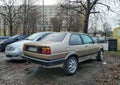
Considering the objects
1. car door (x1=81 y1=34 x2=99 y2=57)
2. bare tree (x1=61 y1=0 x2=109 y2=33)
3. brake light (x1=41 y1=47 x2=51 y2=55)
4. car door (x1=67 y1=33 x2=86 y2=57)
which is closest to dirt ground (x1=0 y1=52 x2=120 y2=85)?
car door (x1=67 y1=33 x2=86 y2=57)

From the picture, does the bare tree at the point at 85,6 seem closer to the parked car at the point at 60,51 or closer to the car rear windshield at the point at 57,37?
the parked car at the point at 60,51

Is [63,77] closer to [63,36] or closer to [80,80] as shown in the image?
[80,80]

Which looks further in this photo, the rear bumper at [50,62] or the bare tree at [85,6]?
the bare tree at [85,6]

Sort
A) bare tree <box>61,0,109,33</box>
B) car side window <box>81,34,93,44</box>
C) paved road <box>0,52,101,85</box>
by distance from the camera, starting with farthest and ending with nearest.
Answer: bare tree <box>61,0,109,33</box> < car side window <box>81,34,93,44</box> < paved road <box>0,52,101,85</box>

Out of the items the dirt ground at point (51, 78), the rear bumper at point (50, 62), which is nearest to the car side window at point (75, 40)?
the rear bumper at point (50, 62)

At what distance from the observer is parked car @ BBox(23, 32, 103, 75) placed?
505 centimetres

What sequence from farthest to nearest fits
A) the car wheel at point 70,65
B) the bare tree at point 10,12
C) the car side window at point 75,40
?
the bare tree at point 10,12, the car side window at point 75,40, the car wheel at point 70,65

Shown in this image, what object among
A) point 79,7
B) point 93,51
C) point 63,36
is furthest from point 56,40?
point 79,7

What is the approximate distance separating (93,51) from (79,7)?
10.3 metres

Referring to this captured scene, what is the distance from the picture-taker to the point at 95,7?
54.2 ft

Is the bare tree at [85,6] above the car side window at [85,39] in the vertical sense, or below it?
above

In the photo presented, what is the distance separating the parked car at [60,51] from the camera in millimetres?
5047

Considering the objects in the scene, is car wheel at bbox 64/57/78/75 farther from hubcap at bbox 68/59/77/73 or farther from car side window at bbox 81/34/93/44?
car side window at bbox 81/34/93/44

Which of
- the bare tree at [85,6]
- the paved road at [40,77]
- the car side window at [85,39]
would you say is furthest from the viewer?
the bare tree at [85,6]
